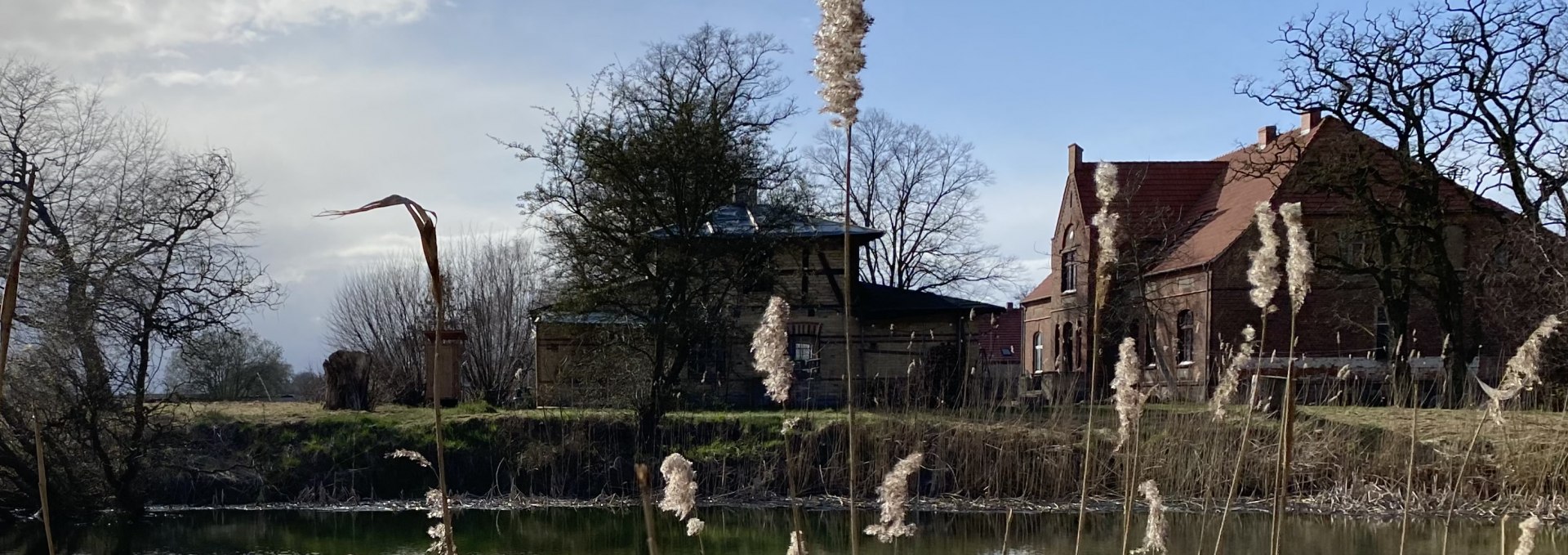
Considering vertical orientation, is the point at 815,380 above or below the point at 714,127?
below

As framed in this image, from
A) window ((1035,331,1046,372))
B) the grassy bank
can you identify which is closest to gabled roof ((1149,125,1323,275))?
window ((1035,331,1046,372))

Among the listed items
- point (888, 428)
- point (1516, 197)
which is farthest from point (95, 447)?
point (1516, 197)

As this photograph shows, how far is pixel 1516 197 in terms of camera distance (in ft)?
66.9

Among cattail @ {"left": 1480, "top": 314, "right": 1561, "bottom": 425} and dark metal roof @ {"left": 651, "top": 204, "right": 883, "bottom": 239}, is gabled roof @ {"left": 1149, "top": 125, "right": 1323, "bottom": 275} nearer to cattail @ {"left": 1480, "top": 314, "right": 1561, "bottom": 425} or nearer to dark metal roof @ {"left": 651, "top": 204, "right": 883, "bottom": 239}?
dark metal roof @ {"left": 651, "top": 204, "right": 883, "bottom": 239}

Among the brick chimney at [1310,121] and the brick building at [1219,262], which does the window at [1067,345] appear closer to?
the brick building at [1219,262]

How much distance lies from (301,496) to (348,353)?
4828mm

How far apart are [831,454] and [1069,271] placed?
17.1 meters

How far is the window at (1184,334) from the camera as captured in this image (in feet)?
88.6

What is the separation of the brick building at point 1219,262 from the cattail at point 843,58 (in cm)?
1986

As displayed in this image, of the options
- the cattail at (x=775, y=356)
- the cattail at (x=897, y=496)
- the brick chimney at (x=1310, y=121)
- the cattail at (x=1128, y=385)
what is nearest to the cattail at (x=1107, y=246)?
the cattail at (x=1128, y=385)

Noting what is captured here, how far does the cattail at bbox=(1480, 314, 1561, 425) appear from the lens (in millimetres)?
3547

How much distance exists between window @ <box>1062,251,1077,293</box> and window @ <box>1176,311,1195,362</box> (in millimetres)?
3918

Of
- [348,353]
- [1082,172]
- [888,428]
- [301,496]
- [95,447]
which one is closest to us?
[95,447]

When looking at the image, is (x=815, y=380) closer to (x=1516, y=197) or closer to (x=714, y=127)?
(x=714, y=127)
